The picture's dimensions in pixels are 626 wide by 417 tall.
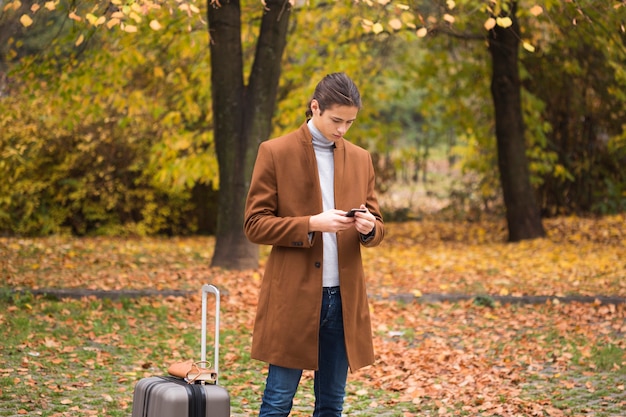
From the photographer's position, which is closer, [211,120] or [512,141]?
[512,141]

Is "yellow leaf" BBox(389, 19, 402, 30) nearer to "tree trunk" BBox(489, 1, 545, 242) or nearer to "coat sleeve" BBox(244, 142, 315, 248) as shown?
"coat sleeve" BBox(244, 142, 315, 248)

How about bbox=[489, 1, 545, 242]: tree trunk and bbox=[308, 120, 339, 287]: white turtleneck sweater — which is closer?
bbox=[308, 120, 339, 287]: white turtleneck sweater

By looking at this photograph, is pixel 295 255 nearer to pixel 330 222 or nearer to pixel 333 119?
pixel 330 222

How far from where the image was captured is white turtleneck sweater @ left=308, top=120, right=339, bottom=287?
13.8ft

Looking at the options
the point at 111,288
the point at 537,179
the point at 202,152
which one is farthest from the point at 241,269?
the point at 537,179

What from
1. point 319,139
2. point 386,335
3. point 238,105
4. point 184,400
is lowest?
point 386,335

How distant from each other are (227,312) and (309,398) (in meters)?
3.00

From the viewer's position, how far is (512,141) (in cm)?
1656


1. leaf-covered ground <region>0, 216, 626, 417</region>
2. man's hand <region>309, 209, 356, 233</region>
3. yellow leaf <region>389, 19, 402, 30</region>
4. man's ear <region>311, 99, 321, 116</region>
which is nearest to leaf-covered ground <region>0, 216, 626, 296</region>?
leaf-covered ground <region>0, 216, 626, 417</region>

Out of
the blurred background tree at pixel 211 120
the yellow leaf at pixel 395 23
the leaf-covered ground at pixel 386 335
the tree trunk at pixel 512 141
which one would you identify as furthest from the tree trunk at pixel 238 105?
the tree trunk at pixel 512 141

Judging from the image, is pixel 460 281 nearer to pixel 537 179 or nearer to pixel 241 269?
pixel 241 269

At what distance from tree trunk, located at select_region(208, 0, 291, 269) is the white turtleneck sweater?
784 centimetres

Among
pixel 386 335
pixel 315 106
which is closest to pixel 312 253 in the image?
pixel 315 106

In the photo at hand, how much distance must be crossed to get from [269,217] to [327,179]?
343 millimetres
